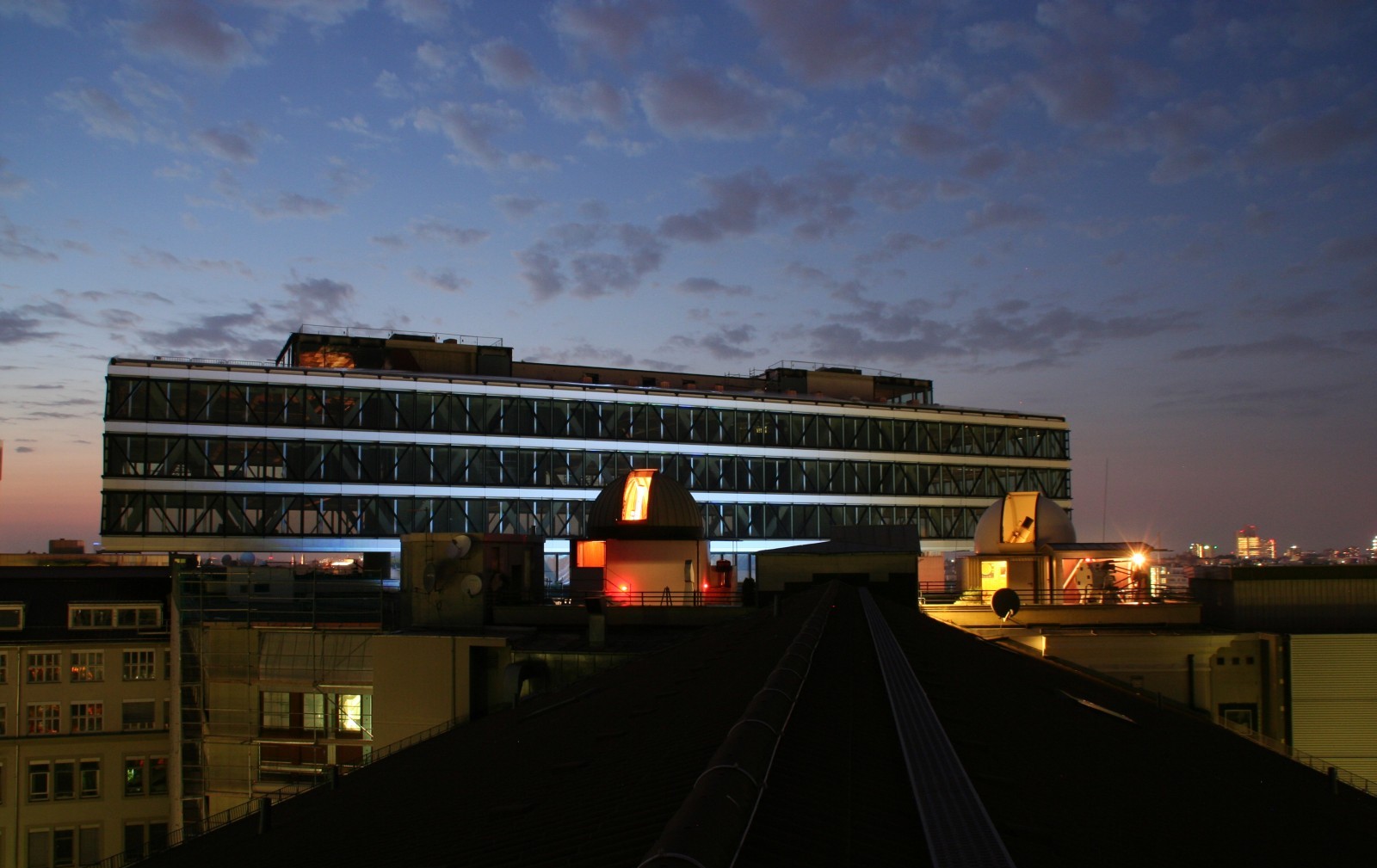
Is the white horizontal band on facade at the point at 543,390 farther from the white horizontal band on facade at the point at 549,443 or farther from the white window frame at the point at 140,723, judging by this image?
the white window frame at the point at 140,723

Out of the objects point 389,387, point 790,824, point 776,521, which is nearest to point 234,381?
point 389,387

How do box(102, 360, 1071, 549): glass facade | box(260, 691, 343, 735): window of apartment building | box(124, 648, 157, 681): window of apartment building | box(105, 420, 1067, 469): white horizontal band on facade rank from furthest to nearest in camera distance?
1. box(105, 420, 1067, 469): white horizontal band on facade
2. box(102, 360, 1071, 549): glass facade
3. box(124, 648, 157, 681): window of apartment building
4. box(260, 691, 343, 735): window of apartment building

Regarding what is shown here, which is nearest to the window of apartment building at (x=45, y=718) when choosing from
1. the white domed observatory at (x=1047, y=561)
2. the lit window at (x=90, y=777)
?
the lit window at (x=90, y=777)

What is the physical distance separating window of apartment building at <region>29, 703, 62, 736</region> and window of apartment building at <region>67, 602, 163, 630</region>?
350 cm

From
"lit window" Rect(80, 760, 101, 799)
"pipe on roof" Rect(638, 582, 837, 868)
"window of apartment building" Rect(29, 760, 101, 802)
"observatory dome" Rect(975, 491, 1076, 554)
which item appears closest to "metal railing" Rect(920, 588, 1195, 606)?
"observatory dome" Rect(975, 491, 1076, 554)

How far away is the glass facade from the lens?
6353cm

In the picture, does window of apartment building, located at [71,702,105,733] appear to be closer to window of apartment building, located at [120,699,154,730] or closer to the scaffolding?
window of apartment building, located at [120,699,154,730]

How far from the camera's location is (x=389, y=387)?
221ft

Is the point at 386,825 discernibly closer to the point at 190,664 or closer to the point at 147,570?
the point at 190,664

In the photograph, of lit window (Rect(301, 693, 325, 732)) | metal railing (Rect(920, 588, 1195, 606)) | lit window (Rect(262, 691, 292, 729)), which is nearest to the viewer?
lit window (Rect(301, 693, 325, 732))

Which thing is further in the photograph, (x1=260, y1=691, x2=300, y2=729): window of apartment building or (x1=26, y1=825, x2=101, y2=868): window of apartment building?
(x1=26, y1=825, x2=101, y2=868): window of apartment building

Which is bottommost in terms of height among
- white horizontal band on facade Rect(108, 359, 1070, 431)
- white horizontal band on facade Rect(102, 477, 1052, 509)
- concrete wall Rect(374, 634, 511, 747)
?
concrete wall Rect(374, 634, 511, 747)

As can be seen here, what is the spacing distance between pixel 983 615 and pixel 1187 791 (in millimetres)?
37483

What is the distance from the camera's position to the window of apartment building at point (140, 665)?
154 feet
